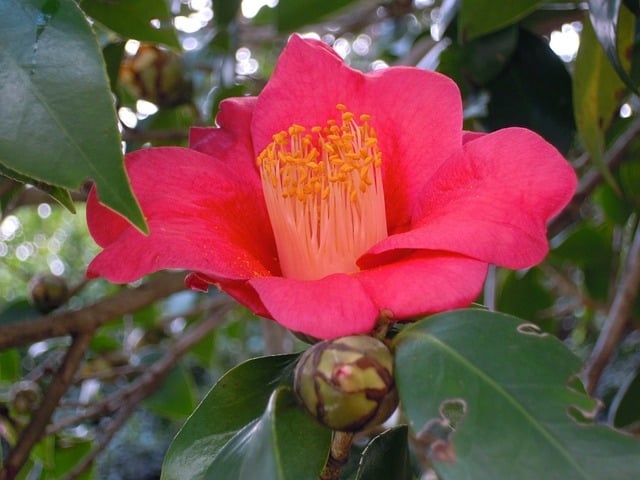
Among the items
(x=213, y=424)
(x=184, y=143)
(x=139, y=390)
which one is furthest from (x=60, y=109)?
(x=184, y=143)

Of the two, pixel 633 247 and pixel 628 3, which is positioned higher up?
pixel 628 3

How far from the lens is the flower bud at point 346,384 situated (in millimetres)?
534

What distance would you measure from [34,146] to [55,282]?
30.4 inches

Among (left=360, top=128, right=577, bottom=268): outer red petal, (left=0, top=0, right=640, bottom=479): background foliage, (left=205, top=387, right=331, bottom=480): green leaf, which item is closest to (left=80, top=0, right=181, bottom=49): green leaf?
(left=0, top=0, right=640, bottom=479): background foliage

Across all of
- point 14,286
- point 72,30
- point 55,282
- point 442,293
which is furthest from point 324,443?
point 14,286

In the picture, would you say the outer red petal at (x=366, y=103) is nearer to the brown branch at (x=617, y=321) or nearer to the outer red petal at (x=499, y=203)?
the outer red petal at (x=499, y=203)

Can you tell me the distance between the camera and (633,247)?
1259 millimetres

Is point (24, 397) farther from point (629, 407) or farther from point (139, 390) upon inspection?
point (629, 407)

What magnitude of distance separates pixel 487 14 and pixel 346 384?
69 cm

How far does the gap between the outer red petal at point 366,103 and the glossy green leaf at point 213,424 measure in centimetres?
27

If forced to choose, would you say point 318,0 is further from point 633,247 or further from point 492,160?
point 492,160

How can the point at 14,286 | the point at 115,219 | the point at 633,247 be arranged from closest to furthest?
the point at 115,219, the point at 633,247, the point at 14,286

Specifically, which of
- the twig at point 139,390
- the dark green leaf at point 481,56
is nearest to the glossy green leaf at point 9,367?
Answer: the twig at point 139,390

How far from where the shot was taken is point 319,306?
1.93 ft
